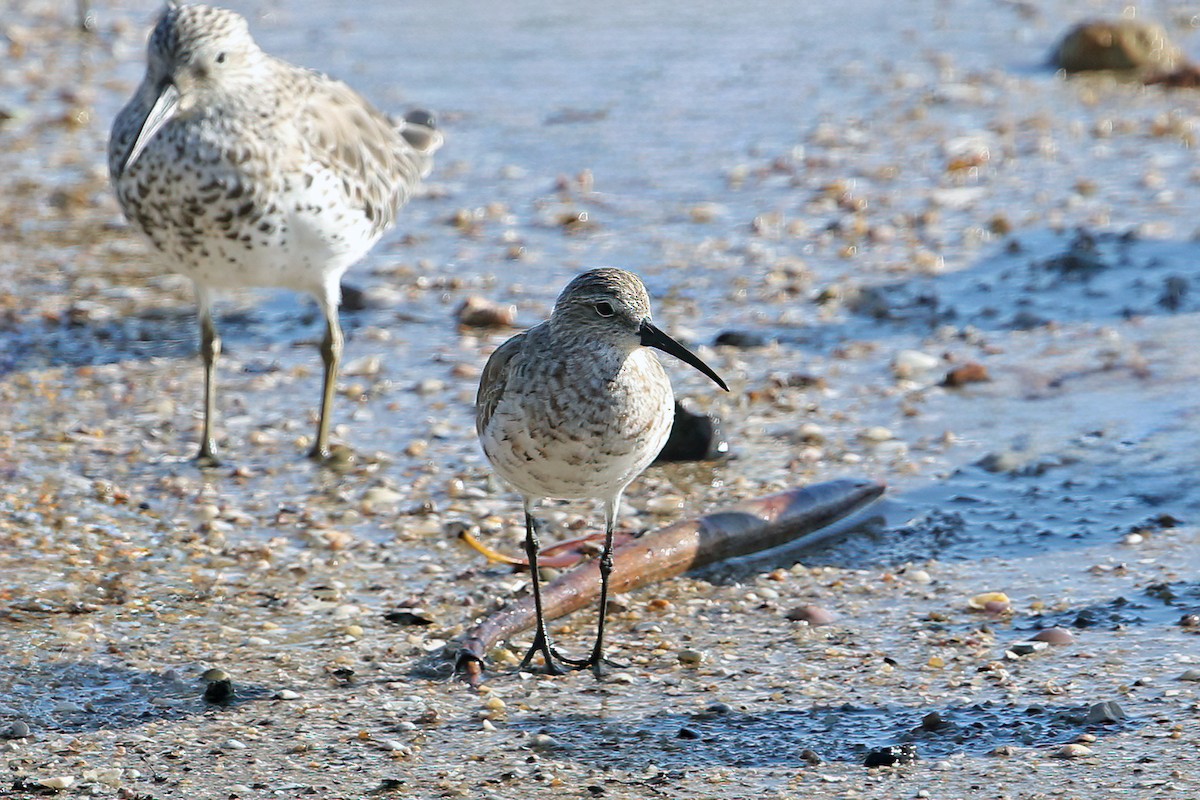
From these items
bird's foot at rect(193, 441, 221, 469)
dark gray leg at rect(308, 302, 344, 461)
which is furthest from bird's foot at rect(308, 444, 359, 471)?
bird's foot at rect(193, 441, 221, 469)

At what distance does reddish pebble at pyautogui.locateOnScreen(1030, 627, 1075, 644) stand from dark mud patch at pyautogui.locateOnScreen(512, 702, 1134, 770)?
492 millimetres

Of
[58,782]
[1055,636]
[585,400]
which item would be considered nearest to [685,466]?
[585,400]

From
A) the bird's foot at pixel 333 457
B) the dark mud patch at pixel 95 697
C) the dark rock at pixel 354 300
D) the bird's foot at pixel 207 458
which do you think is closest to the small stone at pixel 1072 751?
the dark mud patch at pixel 95 697

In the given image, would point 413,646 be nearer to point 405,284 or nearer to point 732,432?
point 732,432

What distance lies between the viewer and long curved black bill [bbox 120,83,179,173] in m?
6.97

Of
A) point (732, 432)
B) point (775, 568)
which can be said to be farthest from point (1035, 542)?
point (732, 432)

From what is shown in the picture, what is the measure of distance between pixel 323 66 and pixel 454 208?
157 inches

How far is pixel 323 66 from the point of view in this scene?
1425 centimetres

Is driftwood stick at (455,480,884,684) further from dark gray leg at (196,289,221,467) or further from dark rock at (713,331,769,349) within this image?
dark gray leg at (196,289,221,467)

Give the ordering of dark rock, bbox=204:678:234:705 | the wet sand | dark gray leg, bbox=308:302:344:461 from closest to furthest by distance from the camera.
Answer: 1. the wet sand
2. dark rock, bbox=204:678:234:705
3. dark gray leg, bbox=308:302:344:461

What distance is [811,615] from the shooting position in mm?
5887

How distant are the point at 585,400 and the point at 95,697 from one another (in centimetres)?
191

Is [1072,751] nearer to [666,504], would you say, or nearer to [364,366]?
[666,504]

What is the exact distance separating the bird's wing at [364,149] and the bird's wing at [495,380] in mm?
2046
